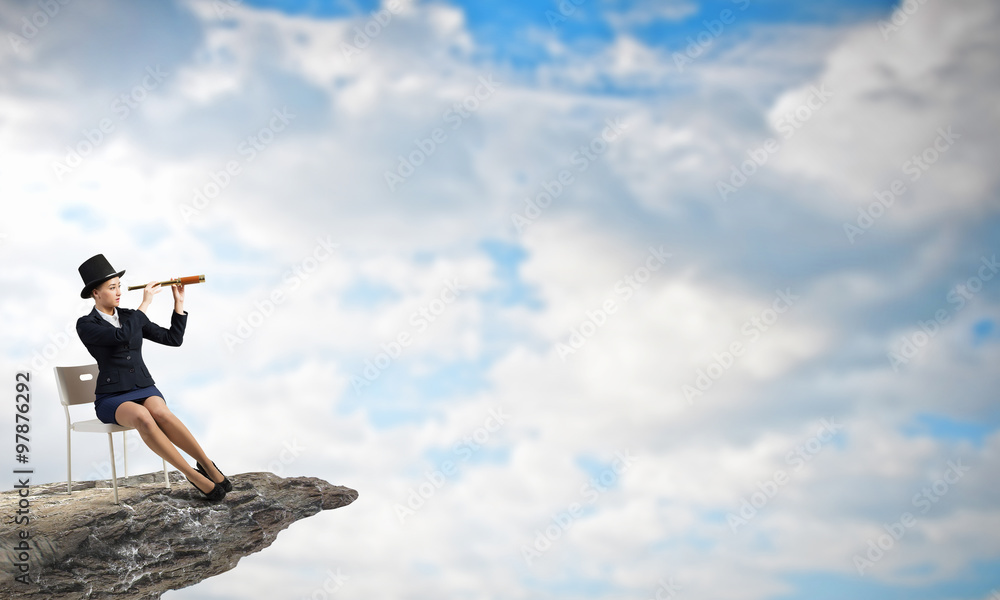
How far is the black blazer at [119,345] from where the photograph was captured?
8.27m

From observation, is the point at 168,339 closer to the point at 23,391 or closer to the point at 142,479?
the point at 23,391

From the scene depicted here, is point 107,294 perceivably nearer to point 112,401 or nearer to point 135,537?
point 112,401

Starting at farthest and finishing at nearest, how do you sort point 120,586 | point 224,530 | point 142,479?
point 142,479 < point 224,530 < point 120,586

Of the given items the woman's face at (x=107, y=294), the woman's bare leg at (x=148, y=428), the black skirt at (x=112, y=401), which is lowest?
the woman's bare leg at (x=148, y=428)

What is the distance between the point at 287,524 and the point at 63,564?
2331 millimetres

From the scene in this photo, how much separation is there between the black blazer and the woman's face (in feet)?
0.35

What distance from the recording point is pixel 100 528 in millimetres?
8672

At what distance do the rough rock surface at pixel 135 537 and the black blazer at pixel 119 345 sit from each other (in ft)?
4.85

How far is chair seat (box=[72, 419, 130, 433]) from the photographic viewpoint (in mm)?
8602

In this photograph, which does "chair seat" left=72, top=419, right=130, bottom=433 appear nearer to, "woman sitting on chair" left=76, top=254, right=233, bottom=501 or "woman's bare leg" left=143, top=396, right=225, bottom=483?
"woman sitting on chair" left=76, top=254, right=233, bottom=501

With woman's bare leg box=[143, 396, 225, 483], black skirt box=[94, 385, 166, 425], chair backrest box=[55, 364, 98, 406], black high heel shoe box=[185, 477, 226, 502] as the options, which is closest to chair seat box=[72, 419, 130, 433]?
black skirt box=[94, 385, 166, 425]

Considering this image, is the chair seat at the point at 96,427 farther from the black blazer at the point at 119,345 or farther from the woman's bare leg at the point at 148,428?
the black blazer at the point at 119,345

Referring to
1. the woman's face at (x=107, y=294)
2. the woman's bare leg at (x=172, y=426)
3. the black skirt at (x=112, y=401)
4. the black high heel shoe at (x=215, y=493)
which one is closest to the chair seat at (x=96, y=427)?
the black skirt at (x=112, y=401)

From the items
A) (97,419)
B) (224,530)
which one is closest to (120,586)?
(224,530)
